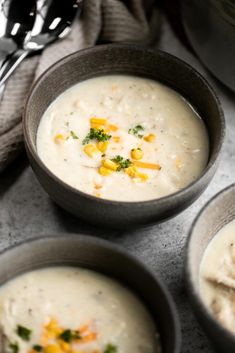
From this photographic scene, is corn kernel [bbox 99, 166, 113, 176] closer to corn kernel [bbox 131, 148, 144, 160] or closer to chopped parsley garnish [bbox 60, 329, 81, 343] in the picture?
corn kernel [bbox 131, 148, 144, 160]

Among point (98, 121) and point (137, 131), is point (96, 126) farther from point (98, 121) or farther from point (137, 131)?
point (137, 131)

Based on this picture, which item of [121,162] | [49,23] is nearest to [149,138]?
[121,162]

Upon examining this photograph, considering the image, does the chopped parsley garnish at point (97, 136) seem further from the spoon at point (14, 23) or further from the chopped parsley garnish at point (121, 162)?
the spoon at point (14, 23)

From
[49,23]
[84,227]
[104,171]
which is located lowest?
[84,227]

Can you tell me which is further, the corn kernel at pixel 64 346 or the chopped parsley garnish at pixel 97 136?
the chopped parsley garnish at pixel 97 136

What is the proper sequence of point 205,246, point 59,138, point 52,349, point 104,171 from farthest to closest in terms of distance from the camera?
point 59,138 < point 104,171 < point 205,246 < point 52,349

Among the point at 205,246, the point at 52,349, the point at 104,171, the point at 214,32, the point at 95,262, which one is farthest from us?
the point at 214,32

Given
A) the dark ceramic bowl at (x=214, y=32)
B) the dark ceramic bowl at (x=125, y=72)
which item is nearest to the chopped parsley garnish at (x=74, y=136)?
the dark ceramic bowl at (x=125, y=72)

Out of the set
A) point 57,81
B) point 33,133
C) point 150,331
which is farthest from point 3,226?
point 150,331
